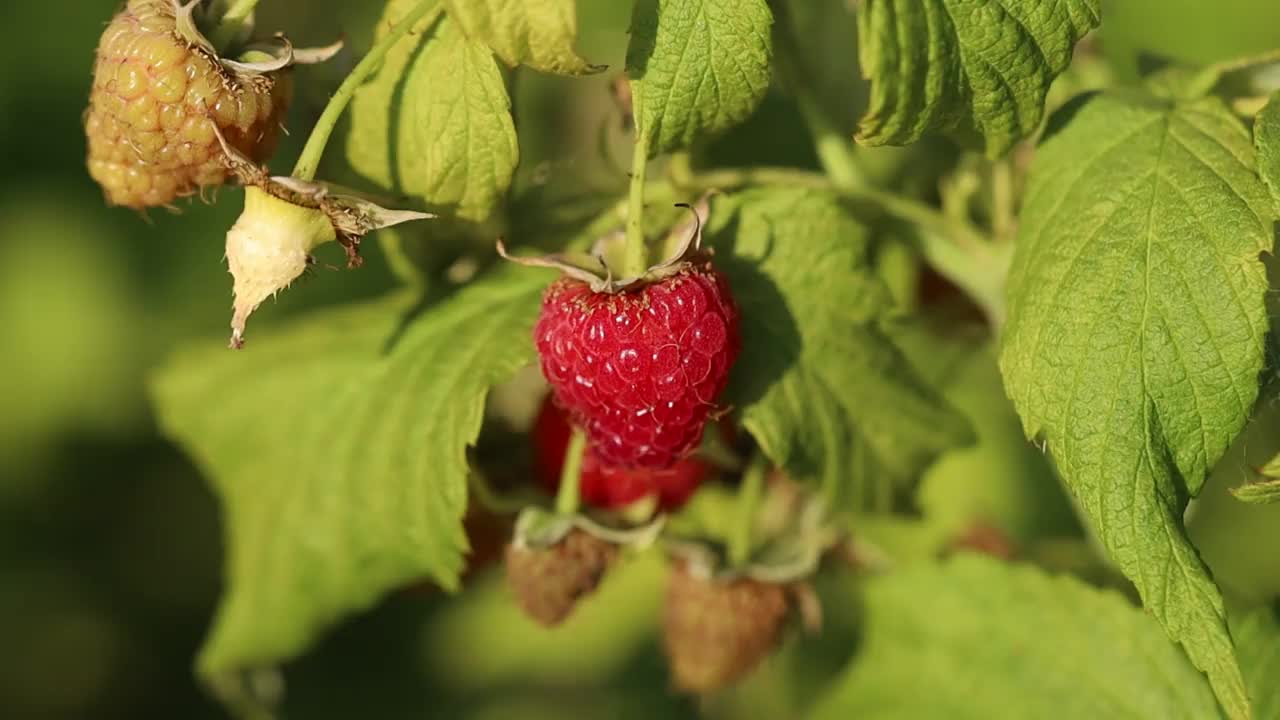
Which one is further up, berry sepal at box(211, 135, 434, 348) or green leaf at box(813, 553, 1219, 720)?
berry sepal at box(211, 135, 434, 348)

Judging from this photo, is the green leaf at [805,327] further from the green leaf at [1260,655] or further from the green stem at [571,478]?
the green leaf at [1260,655]

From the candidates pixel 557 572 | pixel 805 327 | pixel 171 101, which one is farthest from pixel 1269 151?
pixel 171 101

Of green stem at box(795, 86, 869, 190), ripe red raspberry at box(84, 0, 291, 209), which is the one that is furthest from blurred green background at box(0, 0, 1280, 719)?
ripe red raspberry at box(84, 0, 291, 209)

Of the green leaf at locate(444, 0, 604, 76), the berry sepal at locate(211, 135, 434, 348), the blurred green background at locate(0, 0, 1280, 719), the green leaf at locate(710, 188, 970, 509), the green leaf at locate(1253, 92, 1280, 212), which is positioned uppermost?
the green leaf at locate(444, 0, 604, 76)

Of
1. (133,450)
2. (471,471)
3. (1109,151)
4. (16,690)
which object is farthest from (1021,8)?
(16,690)

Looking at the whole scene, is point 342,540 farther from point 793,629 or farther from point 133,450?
point 133,450

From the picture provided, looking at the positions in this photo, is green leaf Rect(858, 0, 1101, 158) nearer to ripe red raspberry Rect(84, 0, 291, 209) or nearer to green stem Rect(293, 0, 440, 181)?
green stem Rect(293, 0, 440, 181)
